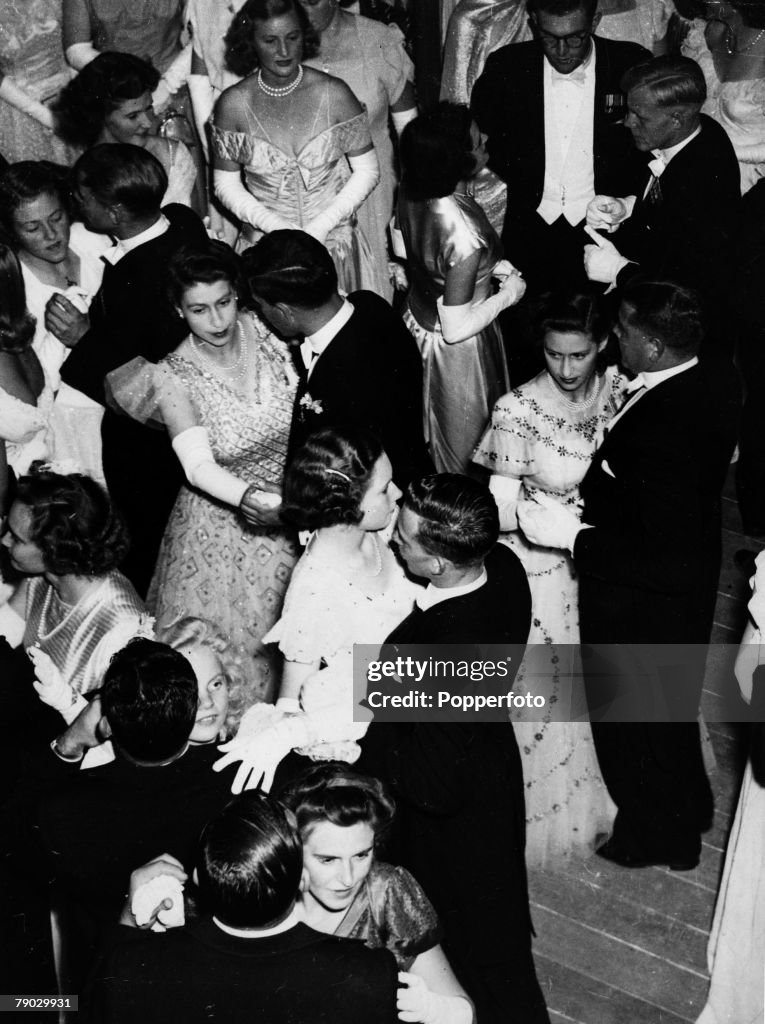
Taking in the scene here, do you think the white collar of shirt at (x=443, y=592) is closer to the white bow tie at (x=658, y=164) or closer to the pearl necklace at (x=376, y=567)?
the pearl necklace at (x=376, y=567)

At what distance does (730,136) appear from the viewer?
375 cm

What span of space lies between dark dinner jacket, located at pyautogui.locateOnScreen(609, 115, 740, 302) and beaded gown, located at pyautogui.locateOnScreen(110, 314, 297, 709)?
118cm

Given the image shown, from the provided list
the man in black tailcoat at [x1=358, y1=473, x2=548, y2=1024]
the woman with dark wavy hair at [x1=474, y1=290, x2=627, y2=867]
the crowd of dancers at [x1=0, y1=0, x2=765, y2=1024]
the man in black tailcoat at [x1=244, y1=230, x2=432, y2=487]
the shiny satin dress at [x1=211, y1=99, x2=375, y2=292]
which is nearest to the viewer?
the crowd of dancers at [x1=0, y1=0, x2=765, y2=1024]

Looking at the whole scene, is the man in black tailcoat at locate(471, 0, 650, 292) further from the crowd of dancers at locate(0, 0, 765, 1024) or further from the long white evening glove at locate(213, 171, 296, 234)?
the long white evening glove at locate(213, 171, 296, 234)

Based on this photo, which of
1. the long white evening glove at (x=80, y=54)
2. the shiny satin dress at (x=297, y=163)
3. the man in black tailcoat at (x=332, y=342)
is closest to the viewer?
the man in black tailcoat at (x=332, y=342)

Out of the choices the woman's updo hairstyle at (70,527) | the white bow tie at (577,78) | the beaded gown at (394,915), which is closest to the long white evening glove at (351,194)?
the white bow tie at (577,78)

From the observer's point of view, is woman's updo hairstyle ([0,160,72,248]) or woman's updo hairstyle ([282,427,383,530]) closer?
woman's updo hairstyle ([282,427,383,530])

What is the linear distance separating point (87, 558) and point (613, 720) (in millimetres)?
1625

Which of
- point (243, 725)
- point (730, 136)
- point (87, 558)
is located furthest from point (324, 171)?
point (243, 725)

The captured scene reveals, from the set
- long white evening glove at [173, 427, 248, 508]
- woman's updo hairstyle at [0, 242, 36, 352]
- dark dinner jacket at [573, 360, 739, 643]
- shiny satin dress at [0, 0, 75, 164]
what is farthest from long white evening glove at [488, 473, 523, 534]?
shiny satin dress at [0, 0, 75, 164]

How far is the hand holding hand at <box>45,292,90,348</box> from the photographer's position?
386 centimetres

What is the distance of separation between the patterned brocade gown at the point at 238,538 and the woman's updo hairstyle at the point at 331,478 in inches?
24.1

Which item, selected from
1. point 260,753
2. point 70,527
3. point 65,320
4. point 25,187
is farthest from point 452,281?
point 260,753

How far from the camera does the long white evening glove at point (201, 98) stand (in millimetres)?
4121
